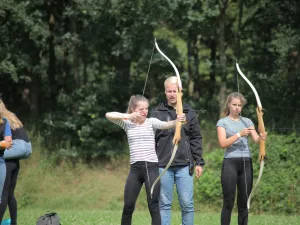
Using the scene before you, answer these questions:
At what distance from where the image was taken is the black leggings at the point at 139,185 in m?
6.34

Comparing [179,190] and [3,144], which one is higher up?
[3,144]

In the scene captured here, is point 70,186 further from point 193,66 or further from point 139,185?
point 139,185

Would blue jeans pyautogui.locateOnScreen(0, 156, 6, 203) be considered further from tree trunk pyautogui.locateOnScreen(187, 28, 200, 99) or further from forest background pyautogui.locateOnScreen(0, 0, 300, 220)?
tree trunk pyautogui.locateOnScreen(187, 28, 200, 99)

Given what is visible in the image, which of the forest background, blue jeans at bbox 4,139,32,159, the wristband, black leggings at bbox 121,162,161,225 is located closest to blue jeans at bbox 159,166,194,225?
black leggings at bbox 121,162,161,225

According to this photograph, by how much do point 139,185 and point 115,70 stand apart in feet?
36.7

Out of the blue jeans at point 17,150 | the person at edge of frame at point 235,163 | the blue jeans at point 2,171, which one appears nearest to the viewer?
the person at edge of frame at point 235,163

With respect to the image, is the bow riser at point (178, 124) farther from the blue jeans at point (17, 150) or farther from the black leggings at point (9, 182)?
the black leggings at point (9, 182)

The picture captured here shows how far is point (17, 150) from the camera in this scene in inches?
294

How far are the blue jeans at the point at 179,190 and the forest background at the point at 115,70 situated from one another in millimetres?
6839

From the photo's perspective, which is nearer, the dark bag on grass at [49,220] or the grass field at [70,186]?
the dark bag on grass at [49,220]

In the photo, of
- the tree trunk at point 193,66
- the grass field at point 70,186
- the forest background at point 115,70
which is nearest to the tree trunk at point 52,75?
the forest background at point 115,70

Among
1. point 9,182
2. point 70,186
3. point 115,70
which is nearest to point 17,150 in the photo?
point 9,182

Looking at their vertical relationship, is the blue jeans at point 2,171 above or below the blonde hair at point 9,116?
below

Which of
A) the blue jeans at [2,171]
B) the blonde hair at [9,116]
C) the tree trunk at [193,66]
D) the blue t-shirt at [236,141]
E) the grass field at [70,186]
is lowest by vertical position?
the grass field at [70,186]
